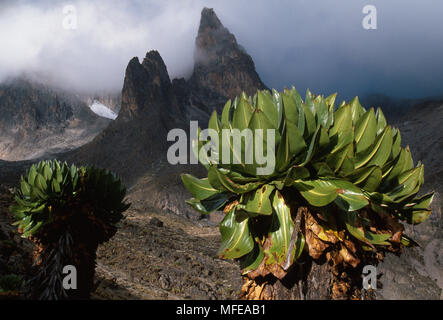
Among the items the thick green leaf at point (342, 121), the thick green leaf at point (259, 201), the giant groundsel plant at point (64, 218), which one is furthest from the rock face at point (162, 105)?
the thick green leaf at point (342, 121)

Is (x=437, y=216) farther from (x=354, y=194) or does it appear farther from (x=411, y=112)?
(x=411, y=112)

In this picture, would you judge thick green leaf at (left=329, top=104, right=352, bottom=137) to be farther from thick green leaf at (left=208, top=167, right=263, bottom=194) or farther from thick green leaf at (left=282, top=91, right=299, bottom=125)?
thick green leaf at (left=208, top=167, right=263, bottom=194)

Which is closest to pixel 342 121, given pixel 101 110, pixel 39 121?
pixel 39 121

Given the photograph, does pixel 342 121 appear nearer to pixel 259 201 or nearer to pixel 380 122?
pixel 380 122

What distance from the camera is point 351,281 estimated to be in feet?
7.67

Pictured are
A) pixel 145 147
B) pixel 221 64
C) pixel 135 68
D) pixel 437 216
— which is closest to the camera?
pixel 437 216

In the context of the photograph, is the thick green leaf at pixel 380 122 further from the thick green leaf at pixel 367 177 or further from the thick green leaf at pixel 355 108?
the thick green leaf at pixel 367 177

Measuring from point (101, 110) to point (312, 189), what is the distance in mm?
168191

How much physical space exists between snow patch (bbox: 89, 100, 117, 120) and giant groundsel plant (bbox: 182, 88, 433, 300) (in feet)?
535

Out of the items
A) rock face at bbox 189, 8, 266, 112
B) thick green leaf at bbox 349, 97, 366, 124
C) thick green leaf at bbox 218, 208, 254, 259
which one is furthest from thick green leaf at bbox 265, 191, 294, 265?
rock face at bbox 189, 8, 266, 112

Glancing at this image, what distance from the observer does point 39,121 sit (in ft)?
436

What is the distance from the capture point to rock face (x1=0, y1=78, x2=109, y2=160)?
4847 inches
